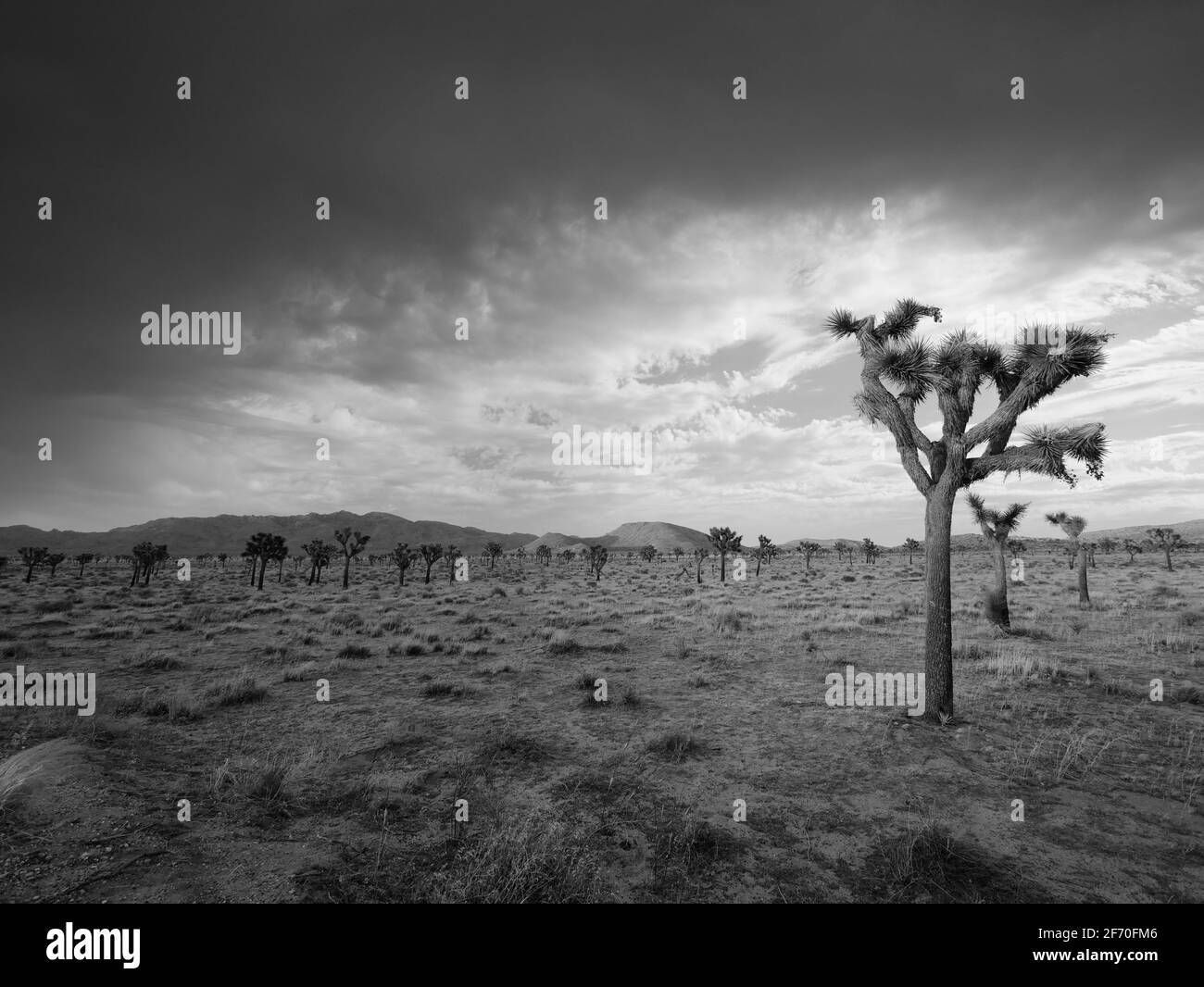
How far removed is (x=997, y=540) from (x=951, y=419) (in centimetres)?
1563

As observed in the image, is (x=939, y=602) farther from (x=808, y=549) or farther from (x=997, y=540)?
(x=808, y=549)

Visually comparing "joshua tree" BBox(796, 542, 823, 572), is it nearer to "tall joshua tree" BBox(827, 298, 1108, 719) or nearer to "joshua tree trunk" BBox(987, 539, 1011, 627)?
"joshua tree trunk" BBox(987, 539, 1011, 627)

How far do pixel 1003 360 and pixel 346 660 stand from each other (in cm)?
1783

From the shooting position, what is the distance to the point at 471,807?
674 centimetres

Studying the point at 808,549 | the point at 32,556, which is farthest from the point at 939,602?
the point at 32,556

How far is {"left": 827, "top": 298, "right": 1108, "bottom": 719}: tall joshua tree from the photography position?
363 inches

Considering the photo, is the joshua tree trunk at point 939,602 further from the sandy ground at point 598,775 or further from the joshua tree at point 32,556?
the joshua tree at point 32,556

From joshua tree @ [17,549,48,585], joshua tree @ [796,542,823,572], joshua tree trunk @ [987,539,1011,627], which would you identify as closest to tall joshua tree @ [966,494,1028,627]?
joshua tree trunk @ [987,539,1011,627]

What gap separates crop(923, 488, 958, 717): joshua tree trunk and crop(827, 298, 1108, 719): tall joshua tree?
0.02m

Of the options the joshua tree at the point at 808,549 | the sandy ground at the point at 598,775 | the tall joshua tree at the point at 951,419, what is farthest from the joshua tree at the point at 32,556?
the joshua tree at the point at 808,549

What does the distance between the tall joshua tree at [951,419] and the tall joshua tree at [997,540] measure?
38.6 feet

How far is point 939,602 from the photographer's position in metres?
9.97

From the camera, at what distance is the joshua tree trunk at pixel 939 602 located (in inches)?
392

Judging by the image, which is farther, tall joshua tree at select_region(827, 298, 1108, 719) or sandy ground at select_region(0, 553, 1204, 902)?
tall joshua tree at select_region(827, 298, 1108, 719)
